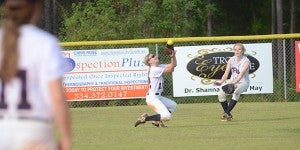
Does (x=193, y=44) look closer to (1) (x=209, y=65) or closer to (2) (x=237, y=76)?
(1) (x=209, y=65)

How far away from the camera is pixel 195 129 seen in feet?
55.3

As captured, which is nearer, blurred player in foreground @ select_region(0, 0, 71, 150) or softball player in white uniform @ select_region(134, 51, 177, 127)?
blurred player in foreground @ select_region(0, 0, 71, 150)

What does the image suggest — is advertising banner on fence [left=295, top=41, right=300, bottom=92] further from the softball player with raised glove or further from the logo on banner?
the softball player with raised glove

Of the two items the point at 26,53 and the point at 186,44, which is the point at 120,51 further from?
the point at 26,53

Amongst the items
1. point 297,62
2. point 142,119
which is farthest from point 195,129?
point 297,62

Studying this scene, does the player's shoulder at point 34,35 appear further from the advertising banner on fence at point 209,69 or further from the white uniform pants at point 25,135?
the advertising banner on fence at point 209,69

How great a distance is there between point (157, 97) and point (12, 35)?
38.5 ft

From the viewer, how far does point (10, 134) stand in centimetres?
505

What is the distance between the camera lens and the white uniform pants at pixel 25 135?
5.03 m

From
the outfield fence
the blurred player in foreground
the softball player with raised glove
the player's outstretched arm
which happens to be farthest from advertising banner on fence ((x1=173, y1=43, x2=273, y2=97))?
the blurred player in foreground

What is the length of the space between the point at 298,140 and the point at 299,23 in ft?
130

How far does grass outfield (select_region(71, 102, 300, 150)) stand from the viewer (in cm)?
1388

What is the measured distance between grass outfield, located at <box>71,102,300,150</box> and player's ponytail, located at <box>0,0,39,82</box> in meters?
8.47

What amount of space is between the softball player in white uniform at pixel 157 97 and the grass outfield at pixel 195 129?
24 cm
